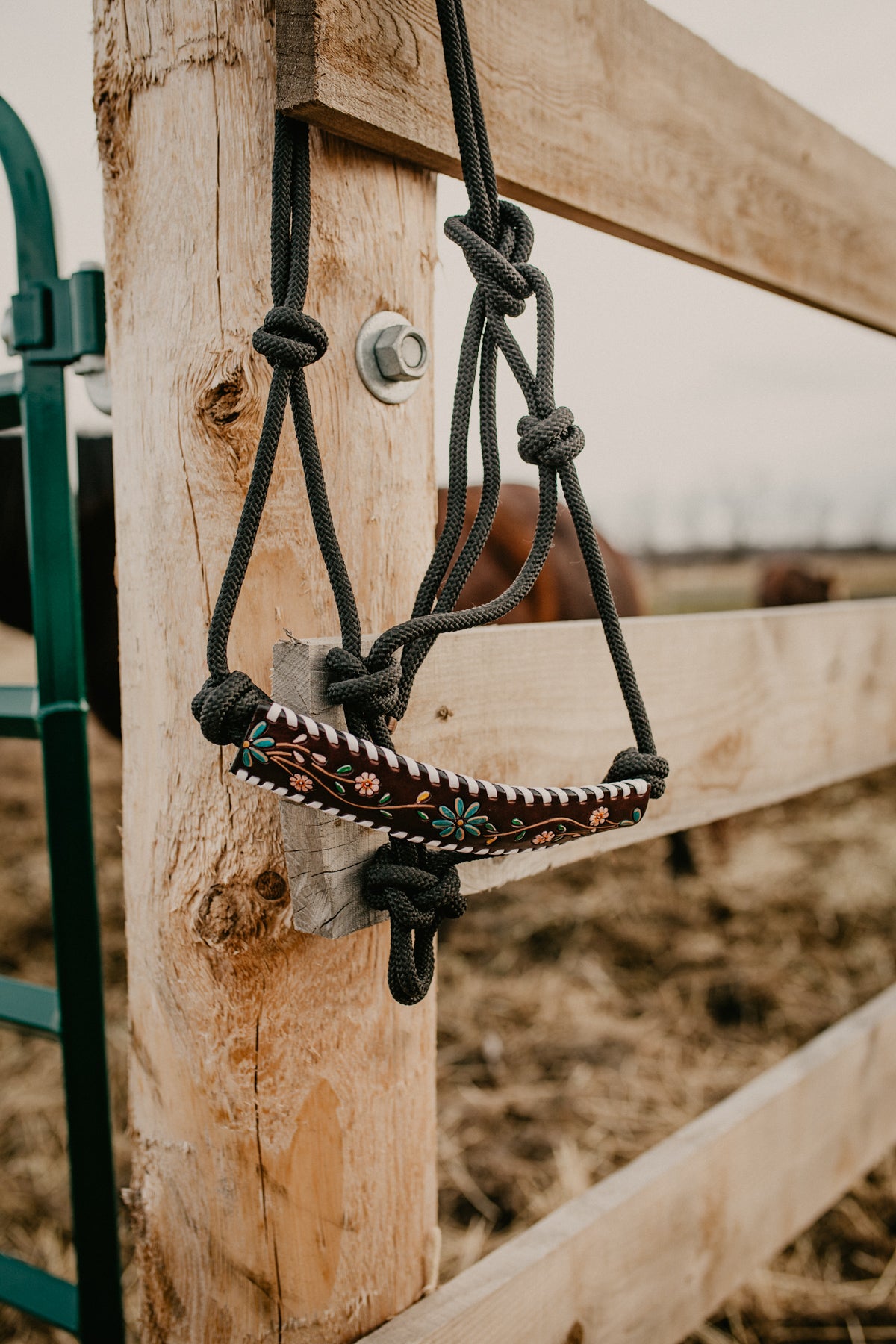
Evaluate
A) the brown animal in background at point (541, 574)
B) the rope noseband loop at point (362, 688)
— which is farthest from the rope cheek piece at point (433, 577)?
the brown animal in background at point (541, 574)

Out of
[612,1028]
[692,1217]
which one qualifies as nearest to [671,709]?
[692,1217]

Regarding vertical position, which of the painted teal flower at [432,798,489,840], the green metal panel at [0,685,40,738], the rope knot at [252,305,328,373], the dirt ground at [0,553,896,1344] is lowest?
the dirt ground at [0,553,896,1344]

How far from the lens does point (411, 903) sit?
52 cm

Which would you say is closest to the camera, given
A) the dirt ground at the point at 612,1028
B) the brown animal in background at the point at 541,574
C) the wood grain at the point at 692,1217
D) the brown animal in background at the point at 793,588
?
the wood grain at the point at 692,1217

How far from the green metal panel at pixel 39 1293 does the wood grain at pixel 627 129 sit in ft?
3.38

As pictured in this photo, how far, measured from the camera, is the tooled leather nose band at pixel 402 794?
433mm

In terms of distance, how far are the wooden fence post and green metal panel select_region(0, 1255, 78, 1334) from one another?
246 millimetres

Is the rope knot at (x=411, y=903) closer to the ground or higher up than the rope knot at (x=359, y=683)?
closer to the ground

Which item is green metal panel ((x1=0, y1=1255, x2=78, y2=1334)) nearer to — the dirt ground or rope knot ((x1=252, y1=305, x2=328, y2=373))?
the dirt ground

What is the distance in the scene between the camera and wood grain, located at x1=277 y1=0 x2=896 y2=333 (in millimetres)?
541

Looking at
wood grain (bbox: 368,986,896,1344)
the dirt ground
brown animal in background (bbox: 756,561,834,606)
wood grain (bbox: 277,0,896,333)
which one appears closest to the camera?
wood grain (bbox: 277,0,896,333)

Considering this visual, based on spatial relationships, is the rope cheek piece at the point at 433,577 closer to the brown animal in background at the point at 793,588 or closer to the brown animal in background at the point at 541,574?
the brown animal in background at the point at 541,574

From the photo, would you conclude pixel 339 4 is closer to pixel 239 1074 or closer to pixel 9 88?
pixel 9 88

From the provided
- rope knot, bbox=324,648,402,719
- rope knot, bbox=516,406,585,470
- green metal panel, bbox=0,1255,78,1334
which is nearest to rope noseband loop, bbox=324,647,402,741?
rope knot, bbox=324,648,402,719
